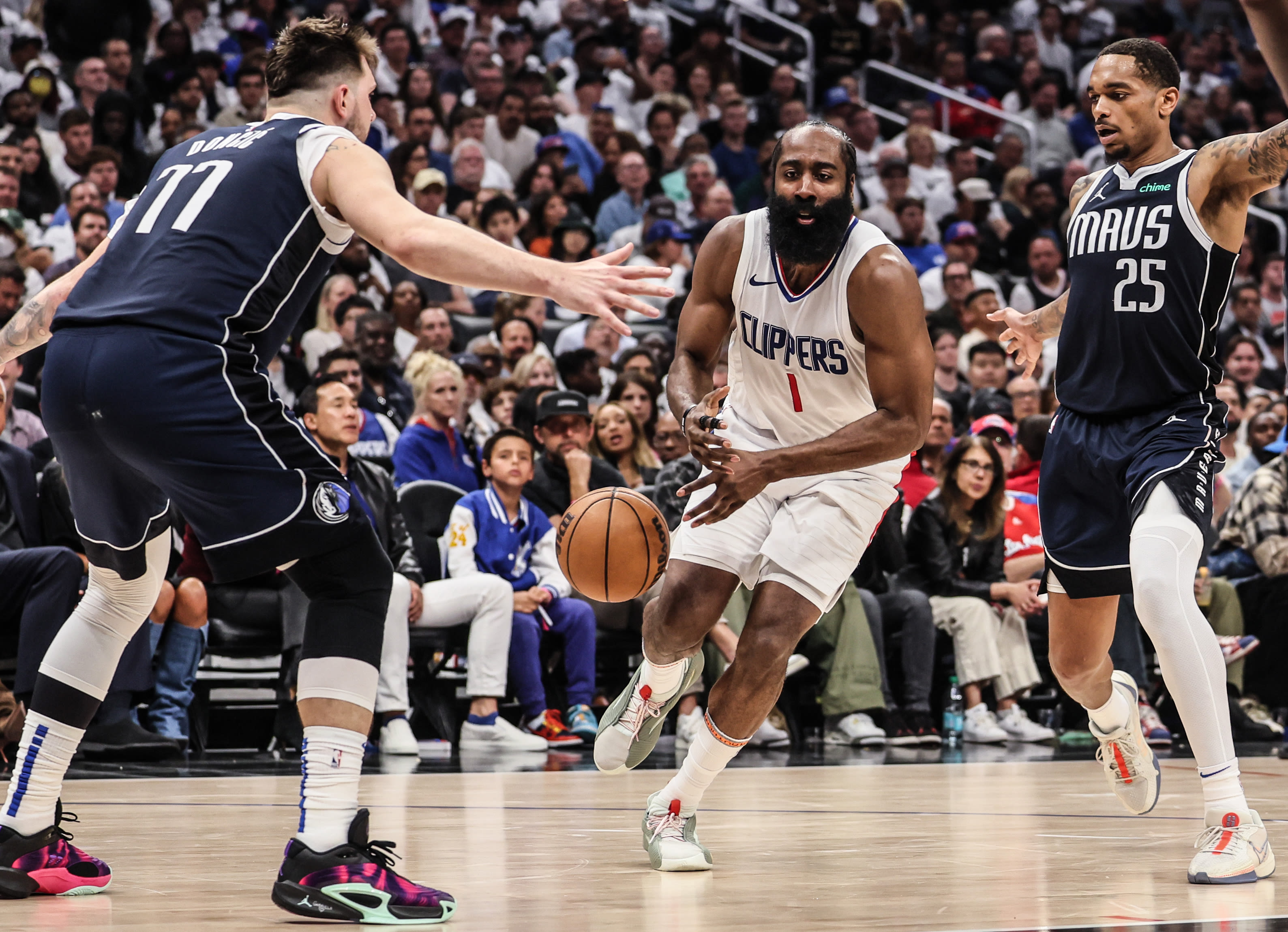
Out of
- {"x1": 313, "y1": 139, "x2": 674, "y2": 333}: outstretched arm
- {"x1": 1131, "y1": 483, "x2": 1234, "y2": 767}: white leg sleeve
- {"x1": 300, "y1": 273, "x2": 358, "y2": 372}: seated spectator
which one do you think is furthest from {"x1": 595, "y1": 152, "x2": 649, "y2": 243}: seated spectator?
{"x1": 313, "y1": 139, "x2": 674, "y2": 333}: outstretched arm

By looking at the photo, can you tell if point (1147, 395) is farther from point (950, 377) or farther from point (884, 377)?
point (950, 377)

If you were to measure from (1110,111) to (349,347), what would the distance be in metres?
5.68

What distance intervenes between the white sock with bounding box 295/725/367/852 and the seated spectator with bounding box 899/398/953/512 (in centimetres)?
638

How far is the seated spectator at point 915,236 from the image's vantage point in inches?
552

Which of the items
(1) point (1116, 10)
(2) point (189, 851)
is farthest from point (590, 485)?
(1) point (1116, 10)

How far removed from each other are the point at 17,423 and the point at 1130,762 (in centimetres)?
589

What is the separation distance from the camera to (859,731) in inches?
331

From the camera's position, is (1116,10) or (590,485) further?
(1116,10)

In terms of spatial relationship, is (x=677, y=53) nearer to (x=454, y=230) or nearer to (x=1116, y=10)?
(x=1116, y=10)

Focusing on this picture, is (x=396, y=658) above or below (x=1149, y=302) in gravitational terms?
below

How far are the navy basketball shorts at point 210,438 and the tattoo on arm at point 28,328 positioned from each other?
457 millimetres

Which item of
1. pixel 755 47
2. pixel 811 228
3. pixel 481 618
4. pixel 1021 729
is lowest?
pixel 1021 729

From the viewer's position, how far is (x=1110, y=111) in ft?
15.4

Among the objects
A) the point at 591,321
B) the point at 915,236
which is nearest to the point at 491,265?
the point at 591,321
